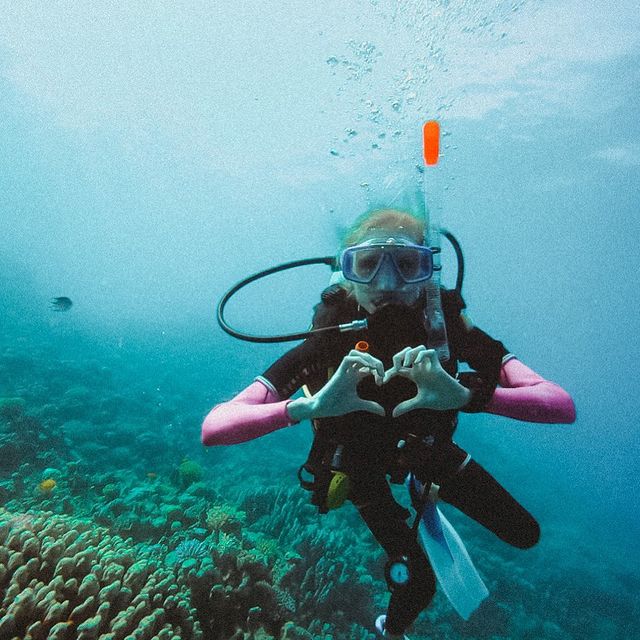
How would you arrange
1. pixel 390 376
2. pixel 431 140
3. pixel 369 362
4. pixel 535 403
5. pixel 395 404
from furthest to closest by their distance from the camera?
pixel 431 140, pixel 395 404, pixel 535 403, pixel 390 376, pixel 369 362

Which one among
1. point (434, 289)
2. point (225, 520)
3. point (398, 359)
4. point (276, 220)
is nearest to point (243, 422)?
point (398, 359)

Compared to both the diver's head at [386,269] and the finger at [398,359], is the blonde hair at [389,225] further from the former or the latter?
the finger at [398,359]

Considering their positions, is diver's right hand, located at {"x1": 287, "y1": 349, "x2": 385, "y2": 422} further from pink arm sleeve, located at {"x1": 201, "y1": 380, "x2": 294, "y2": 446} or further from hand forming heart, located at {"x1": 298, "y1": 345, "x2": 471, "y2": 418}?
pink arm sleeve, located at {"x1": 201, "y1": 380, "x2": 294, "y2": 446}

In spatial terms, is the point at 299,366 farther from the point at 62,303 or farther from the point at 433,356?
the point at 62,303

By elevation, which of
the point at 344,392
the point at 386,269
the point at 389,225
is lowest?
the point at 344,392

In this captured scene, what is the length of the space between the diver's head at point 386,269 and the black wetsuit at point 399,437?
0.11 m

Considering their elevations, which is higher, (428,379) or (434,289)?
(434,289)

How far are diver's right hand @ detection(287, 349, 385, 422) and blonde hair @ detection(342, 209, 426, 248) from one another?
4.86ft

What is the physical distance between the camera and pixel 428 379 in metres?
2.00

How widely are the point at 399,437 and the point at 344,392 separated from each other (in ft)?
3.33

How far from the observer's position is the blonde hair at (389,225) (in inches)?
123

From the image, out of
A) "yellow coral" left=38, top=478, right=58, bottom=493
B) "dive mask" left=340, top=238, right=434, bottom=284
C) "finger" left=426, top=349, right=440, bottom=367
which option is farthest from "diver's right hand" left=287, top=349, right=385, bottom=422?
"yellow coral" left=38, top=478, right=58, bottom=493

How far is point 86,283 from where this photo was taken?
108250 millimetres

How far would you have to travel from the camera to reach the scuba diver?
2.38m
